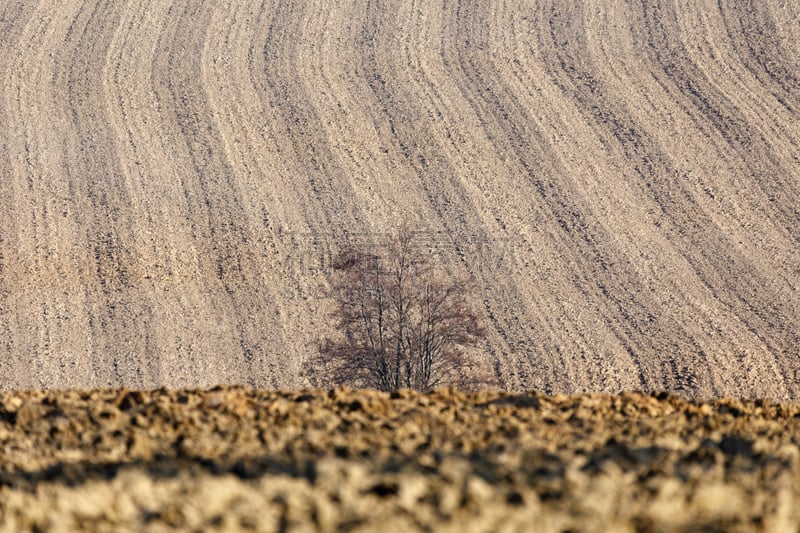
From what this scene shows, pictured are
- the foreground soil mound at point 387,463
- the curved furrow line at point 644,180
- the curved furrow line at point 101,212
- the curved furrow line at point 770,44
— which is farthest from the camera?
the curved furrow line at point 770,44

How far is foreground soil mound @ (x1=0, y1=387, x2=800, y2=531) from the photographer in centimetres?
715

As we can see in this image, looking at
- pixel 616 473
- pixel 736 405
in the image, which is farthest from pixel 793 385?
pixel 616 473

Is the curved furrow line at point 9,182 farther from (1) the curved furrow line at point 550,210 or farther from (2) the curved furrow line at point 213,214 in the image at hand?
(1) the curved furrow line at point 550,210

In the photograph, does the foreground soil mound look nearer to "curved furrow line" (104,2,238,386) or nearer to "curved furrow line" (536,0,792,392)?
"curved furrow line" (104,2,238,386)

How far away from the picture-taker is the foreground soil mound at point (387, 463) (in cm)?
715

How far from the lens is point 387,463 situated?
8281 millimetres

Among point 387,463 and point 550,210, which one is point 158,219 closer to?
point 550,210

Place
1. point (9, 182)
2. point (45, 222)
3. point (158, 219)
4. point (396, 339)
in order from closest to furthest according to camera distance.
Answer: point (396, 339)
point (45, 222)
point (158, 219)
point (9, 182)

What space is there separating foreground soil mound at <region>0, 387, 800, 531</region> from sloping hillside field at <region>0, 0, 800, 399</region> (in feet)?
51.0

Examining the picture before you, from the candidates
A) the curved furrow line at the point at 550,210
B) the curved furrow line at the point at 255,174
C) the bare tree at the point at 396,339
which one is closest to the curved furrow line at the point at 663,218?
the curved furrow line at the point at 550,210

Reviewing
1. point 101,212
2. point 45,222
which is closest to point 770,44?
point 101,212

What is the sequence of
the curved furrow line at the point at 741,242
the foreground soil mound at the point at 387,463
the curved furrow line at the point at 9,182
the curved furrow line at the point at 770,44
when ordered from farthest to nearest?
1. the curved furrow line at the point at 770,44
2. the curved furrow line at the point at 741,242
3. the curved furrow line at the point at 9,182
4. the foreground soil mound at the point at 387,463

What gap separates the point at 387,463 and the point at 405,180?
99.3 ft

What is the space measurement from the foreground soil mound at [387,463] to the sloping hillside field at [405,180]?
15556mm
